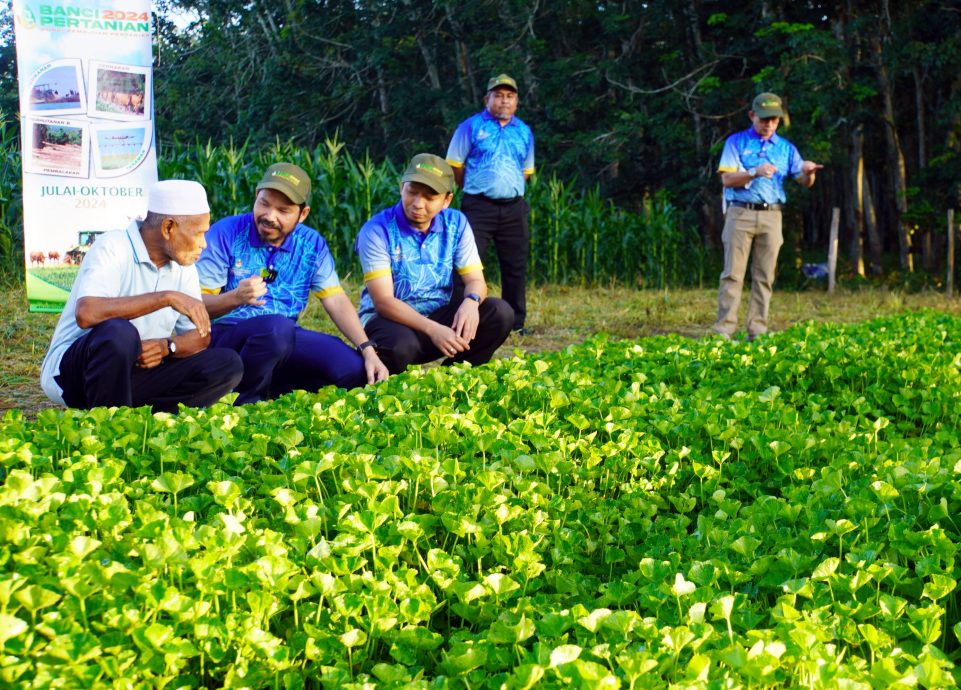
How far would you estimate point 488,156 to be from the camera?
29.4 ft

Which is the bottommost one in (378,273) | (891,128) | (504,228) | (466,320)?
(466,320)

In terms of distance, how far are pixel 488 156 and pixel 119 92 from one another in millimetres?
3533

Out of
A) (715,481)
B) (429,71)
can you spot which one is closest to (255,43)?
(429,71)

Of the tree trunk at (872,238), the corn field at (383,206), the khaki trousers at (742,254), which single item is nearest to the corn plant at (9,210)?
the corn field at (383,206)

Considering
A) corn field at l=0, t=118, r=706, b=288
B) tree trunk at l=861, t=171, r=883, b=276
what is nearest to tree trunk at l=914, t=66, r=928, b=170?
tree trunk at l=861, t=171, r=883, b=276

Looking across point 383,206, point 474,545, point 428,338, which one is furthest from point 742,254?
point 474,545

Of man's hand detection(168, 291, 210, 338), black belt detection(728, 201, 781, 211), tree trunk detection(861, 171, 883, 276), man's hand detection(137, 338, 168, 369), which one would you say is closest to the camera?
man's hand detection(168, 291, 210, 338)

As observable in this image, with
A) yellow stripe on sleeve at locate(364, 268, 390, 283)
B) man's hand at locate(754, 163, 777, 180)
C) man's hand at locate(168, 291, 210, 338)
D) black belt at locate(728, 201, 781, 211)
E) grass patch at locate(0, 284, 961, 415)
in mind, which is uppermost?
man's hand at locate(754, 163, 777, 180)

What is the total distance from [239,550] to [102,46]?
450cm

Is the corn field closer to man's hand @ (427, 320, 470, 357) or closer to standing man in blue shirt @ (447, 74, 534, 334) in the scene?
standing man in blue shirt @ (447, 74, 534, 334)

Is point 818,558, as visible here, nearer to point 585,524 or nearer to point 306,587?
point 585,524

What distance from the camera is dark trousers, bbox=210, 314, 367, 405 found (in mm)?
5473

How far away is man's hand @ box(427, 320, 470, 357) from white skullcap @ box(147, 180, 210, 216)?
170 cm

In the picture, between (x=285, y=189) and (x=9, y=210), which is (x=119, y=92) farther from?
(x=9, y=210)
